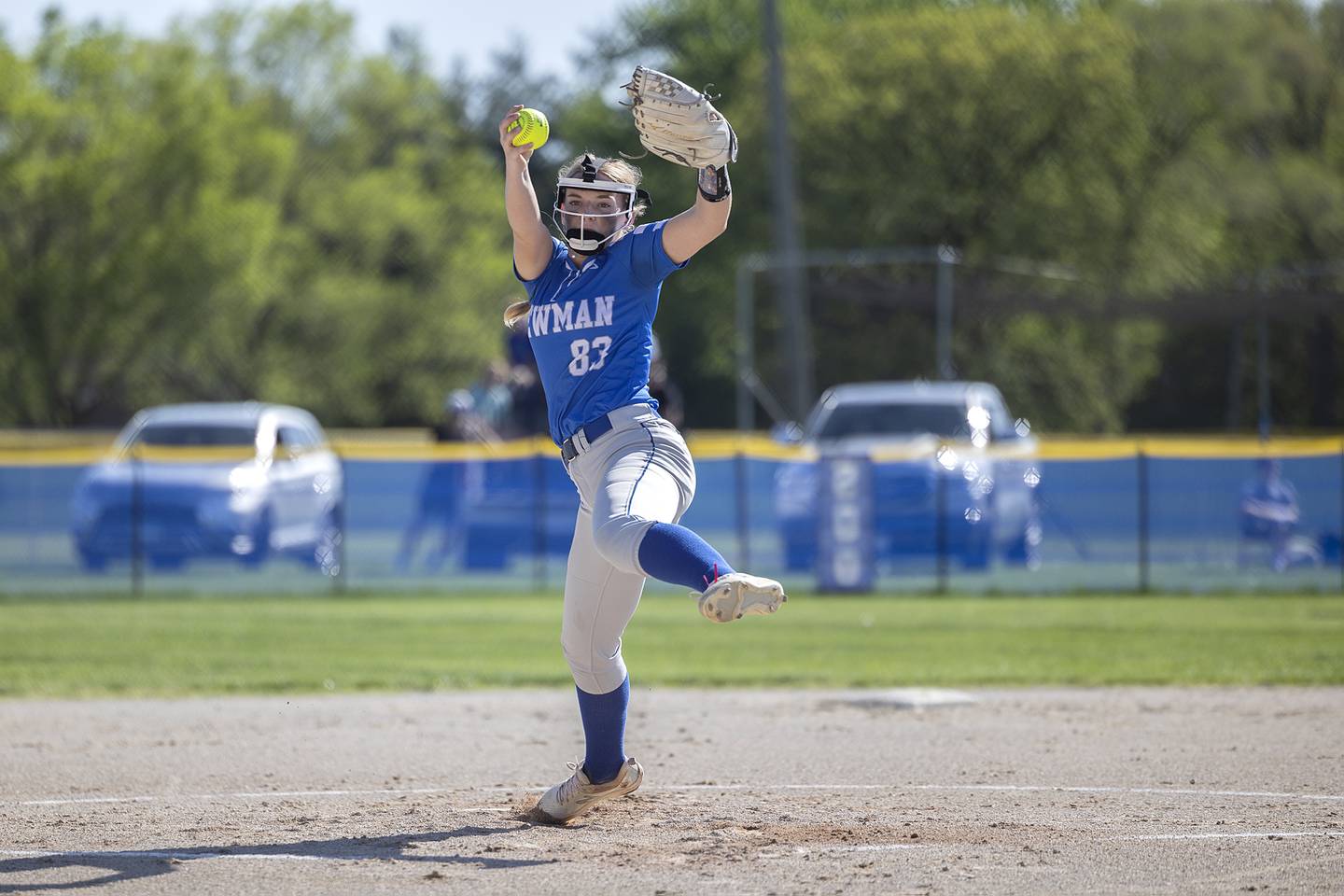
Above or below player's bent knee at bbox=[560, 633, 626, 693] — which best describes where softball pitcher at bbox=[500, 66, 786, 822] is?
above

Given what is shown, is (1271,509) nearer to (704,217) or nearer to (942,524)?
(942,524)

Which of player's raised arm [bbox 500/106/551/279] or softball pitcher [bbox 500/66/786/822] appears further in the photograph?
player's raised arm [bbox 500/106/551/279]

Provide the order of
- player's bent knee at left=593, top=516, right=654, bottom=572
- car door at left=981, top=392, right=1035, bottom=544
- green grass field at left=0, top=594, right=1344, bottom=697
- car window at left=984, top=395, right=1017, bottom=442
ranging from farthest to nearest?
car window at left=984, top=395, right=1017, bottom=442, car door at left=981, top=392, right=1035, bottom=544, green grass field at left=0, top=594, right=1344, bottom=697, player's bent knee at left=593, top=516, right=654, bottom=572

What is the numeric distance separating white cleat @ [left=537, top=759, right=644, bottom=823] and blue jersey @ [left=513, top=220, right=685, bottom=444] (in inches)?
51.1

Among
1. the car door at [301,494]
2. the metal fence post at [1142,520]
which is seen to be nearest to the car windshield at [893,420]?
A: the metal fence post at [1142,520]

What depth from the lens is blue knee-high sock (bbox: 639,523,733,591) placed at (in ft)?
17.5

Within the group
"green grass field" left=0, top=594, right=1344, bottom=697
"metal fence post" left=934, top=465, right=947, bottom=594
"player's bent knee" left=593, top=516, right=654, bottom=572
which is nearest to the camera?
"player's bent knee" left=593, top=516, right=654, bottom=572

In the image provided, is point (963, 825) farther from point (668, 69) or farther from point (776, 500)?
point (668, 69)

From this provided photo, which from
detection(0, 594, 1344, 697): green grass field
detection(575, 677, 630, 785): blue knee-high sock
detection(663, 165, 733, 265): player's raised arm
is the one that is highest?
detection(663, 165, 733, 265): player's raised arm

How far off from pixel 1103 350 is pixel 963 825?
28.8 metres

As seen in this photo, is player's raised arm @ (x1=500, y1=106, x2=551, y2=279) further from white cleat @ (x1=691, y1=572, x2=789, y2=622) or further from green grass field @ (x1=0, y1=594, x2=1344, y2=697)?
green grass field @ (x1=0, y1=594, x2=1344, y2=697)

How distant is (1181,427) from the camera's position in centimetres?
3594

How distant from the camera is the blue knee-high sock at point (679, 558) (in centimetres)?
533

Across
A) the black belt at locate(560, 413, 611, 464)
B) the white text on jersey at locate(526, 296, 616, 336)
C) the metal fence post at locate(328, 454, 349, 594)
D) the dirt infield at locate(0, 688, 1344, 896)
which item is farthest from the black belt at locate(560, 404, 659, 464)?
the metal fence post at locate(328, 454, 349, 594)
